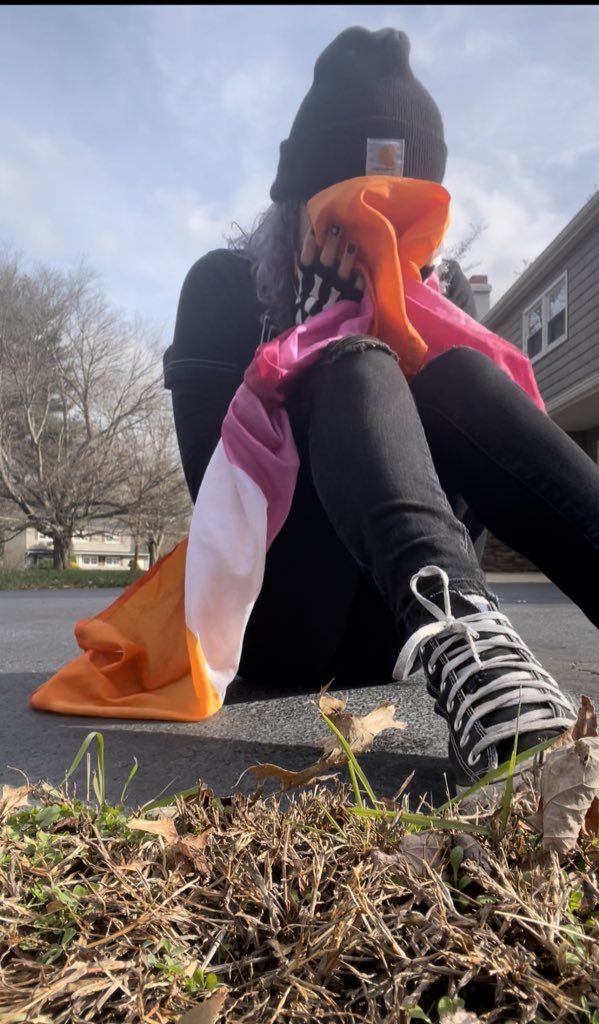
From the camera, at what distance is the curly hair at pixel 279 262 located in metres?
1.55

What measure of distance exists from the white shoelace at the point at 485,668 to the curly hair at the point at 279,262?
2.94 feet

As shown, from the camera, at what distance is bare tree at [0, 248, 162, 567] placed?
616 inches

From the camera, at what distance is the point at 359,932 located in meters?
0.39

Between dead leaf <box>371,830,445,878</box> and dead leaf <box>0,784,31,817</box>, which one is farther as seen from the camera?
dead leaf <box>0,784,31,817</box>

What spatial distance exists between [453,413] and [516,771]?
76 centimetres

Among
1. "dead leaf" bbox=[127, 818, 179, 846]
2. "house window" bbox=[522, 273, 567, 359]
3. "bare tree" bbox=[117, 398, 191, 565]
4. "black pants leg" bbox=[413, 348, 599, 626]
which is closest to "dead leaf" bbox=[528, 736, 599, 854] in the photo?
"dead leaf" bbox=[127, 818, 179, 846]

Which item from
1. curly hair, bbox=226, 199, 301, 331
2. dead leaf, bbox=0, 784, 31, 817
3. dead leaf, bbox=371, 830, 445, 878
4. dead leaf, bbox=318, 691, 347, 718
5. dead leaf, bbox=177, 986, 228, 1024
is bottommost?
dead leaf, bbox=177, 986, 228, 1024

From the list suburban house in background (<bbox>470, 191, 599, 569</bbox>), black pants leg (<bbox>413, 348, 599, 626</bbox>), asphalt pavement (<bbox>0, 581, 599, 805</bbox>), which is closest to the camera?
asphalt pavement (<bbox>0, 581, 599, 805</bbox>)

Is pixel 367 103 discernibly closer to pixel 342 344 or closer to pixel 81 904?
pixel 342 344

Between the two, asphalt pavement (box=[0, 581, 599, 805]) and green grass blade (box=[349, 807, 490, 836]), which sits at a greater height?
green grass blade (box=[349, 807, 490, 836])

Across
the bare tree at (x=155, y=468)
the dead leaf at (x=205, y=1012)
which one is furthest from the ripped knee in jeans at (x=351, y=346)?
the bare tree at (x=155, y=468)

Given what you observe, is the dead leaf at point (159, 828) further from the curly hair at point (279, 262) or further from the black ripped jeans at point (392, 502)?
the curly hair at point (279, 262)

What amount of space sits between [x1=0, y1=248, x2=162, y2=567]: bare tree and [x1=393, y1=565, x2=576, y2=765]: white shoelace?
16.1 meters

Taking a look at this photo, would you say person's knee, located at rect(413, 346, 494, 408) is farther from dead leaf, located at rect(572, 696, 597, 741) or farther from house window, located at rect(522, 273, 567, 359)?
house window, located at rect(522, 273, 567, 359)
